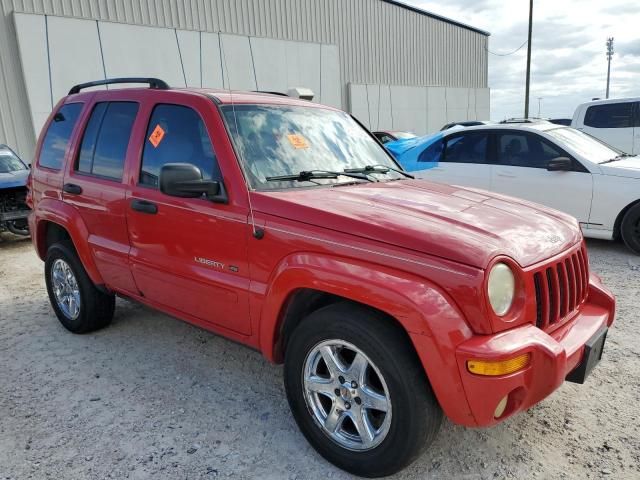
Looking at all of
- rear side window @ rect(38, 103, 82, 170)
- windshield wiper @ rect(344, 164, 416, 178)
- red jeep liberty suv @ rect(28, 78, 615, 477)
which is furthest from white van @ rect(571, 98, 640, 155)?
rear side window @ rect(38, 103, 82, 170)

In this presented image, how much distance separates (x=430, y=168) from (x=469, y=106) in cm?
2389

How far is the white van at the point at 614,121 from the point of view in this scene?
1068 centimetres

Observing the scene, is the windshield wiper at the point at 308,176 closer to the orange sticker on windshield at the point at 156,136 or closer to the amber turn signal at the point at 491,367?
the orange sticker on windshield at the point at 156,136

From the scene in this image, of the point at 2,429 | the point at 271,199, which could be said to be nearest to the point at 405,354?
the point at 271,199

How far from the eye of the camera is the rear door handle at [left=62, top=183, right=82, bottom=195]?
12.6ft

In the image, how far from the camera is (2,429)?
117 inches

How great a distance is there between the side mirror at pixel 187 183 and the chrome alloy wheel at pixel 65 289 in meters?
2.01

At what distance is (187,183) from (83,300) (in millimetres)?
2067

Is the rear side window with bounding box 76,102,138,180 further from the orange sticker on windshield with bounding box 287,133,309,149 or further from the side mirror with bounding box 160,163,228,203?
the orange sticker on windshield with bounding box 287,133,309,149

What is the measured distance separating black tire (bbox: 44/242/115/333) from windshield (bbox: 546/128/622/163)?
229 inches

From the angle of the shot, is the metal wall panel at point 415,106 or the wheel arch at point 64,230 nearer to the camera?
the wheel arch at point 64,230

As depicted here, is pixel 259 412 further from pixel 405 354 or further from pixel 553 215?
pixel 553 215

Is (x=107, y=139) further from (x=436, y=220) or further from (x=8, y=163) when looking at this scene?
(x=8, y=163)

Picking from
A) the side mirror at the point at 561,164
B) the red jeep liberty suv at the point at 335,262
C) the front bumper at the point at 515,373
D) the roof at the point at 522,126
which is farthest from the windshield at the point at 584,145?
the front bumper at the point at 515,373
